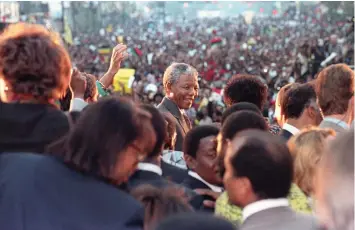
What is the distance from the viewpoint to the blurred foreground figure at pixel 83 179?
2.39 m

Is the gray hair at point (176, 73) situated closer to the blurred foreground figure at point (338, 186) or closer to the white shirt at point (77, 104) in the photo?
the white shirt at point (77, 104)

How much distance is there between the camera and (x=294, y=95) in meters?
4.45

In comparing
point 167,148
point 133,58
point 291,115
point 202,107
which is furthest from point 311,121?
point 133,58

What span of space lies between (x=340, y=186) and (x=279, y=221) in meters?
0.53

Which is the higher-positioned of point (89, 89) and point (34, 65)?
point (34, 65)

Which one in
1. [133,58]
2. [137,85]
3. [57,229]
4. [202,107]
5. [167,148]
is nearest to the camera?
[57,229]

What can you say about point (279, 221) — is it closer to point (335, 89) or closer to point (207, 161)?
point (207, 161)

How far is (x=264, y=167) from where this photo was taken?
248 centimetres

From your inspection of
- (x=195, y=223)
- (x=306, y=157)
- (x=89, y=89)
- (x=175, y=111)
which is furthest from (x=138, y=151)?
(x=175, y=111)

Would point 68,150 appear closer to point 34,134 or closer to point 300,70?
point 34,134

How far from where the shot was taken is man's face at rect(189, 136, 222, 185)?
3441mm

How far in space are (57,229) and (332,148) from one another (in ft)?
3.09

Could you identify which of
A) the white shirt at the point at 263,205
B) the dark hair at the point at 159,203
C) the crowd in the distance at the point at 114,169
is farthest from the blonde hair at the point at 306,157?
the dark hair at the point at 159,203

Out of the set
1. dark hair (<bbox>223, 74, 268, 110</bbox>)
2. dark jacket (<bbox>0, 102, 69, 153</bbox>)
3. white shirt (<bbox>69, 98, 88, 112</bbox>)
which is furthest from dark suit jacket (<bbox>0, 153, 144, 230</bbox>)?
dark hair (<bbox>223, 74, 268, 110</bbox>)
